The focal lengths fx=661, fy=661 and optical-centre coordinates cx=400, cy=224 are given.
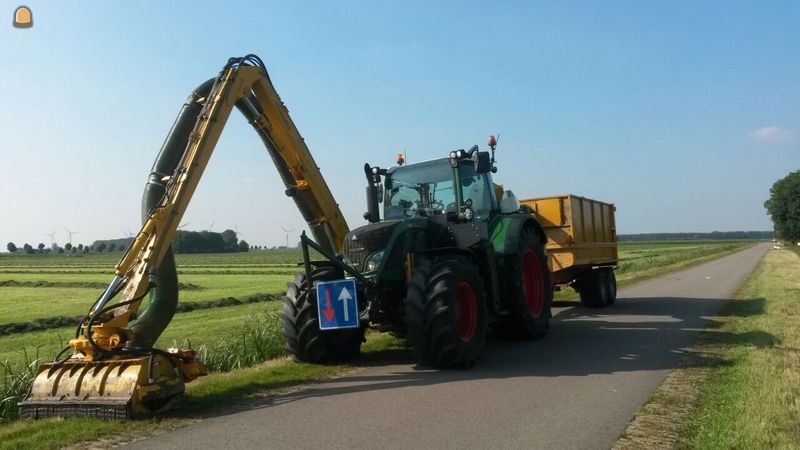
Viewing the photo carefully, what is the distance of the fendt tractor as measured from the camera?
21.1 feet

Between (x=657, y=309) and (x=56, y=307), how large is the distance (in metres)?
20.7

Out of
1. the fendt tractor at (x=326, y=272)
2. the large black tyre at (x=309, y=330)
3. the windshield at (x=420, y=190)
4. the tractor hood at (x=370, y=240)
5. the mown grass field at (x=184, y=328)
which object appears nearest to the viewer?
the fendt tractor at (x=326, y=272)

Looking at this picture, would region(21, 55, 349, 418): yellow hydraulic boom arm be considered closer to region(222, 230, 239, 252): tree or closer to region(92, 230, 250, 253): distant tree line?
region(92, 230, 250, 253): distant tree line

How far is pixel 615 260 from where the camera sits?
1780 cm

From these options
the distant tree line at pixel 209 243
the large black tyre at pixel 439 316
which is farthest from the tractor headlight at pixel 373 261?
the distant tree line at pixel 209 243

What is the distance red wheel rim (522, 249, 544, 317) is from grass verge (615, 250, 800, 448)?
2624 mm

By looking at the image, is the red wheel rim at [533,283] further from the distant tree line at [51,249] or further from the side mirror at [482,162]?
the distant tree line at [51,249]

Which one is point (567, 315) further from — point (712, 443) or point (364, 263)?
point (712, 443)

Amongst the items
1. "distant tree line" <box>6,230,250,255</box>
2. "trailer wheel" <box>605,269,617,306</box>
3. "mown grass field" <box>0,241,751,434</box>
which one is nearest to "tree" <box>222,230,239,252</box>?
"distant tree line" <box>6,230,250,255</box>

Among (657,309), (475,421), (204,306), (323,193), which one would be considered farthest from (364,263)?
(204,306)

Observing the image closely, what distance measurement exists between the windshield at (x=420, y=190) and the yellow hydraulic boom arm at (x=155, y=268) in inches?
67.1

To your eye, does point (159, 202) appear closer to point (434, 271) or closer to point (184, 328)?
point (434, 271)

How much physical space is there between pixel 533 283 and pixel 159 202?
6712mm

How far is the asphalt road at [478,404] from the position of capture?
5.39 m
